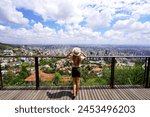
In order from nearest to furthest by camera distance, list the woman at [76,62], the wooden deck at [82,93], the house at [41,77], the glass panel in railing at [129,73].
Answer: the woman at [76,62] < the wooden deck at [82,93] < the house at [41,77] < the glass panel in railing at [129,73]

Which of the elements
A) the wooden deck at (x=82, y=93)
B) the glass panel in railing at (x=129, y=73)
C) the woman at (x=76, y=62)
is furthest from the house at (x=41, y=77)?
the glass panel in railing at (x=129, y=73)

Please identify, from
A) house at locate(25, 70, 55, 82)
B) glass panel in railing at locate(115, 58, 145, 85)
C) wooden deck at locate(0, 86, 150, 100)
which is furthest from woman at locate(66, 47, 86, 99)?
glass panel in railing at locate(115, 58, 145, 85)

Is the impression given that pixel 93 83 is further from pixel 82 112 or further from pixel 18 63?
pixel 18 63

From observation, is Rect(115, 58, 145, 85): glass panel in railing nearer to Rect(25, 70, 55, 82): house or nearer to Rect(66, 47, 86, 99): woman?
Rect(66, 47, 86, 99): woman

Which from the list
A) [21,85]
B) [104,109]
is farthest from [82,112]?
[21,85]

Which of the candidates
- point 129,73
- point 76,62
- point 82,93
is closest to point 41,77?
point 82,93

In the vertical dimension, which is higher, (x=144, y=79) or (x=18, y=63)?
(x=18, y=63)

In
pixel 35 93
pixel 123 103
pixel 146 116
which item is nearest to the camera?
pixel 146 116

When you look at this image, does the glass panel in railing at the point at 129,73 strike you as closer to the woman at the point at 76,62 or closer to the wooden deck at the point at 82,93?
the wooden deck at the point at 82,93
